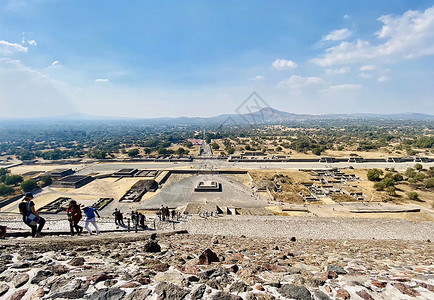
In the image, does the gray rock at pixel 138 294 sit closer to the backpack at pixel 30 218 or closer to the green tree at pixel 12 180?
the backpack at pixel 30 218

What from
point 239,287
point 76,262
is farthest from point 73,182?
point 239,287

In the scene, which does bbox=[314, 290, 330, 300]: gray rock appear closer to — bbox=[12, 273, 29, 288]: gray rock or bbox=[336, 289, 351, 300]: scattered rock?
bbox=[336, 289, 351, 300]: scattered rock

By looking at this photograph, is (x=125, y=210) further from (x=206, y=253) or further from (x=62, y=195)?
(x=206, y=253)

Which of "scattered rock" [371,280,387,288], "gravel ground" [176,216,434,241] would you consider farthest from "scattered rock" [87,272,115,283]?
"gravel ground" [176,216,434,241]

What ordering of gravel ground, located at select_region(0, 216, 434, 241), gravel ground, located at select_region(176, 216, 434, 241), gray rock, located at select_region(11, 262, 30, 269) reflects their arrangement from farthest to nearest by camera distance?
gravel ground, located at select_region(176, 216, 434, 241) < gravel ground, located at select_region(0, 216, 434, 241) < gray rock, located at select_region(11, 262, 30, 269)

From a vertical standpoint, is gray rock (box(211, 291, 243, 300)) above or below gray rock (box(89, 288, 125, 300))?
below

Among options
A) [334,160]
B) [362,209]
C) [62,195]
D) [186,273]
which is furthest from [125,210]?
[334,160]
